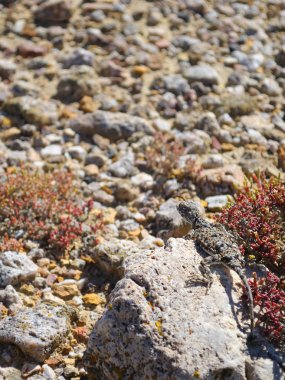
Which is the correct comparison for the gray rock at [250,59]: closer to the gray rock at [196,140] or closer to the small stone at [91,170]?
the gray rock at [196,140]

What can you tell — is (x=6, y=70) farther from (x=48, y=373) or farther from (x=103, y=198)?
(x=48, y=373)

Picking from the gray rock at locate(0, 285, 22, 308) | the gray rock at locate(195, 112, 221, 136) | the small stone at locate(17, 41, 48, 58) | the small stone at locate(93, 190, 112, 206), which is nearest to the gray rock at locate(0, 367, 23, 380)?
the gray rock at locate(0, 285, 22, 308)

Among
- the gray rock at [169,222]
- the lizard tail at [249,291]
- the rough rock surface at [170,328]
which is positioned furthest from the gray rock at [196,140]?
the lizard tail at [249,291]

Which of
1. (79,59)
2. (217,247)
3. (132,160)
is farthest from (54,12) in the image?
(217,247)

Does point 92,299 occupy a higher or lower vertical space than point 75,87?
lower

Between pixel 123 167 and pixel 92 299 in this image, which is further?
pixel 123 167

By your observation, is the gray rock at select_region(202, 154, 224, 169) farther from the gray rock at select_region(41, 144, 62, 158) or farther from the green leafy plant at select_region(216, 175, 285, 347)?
the gray rock at select_region(41, 144, 62, 158)

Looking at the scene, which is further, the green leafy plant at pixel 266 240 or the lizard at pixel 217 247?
the lizard at pixel 217 247
